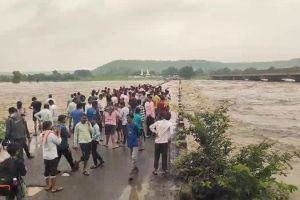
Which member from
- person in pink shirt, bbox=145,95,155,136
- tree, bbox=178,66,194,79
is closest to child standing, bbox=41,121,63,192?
person in pink shirt, bbox=145,95,155,136

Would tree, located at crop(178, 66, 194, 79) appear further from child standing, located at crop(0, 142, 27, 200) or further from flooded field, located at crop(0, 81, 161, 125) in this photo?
child standing, located at crop(0, 142, 27, 200)

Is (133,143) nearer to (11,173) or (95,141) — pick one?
(95,141)

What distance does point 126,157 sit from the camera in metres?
14.2

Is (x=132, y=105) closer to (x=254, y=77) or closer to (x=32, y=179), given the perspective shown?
(x=32, y=179)

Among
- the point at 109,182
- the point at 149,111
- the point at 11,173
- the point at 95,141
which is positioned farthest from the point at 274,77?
the point at 11,173

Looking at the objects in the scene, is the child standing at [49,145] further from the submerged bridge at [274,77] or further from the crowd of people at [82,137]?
the submerged bridge at [274,77]

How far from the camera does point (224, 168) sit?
9.99 m

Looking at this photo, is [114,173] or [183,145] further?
[183,145]

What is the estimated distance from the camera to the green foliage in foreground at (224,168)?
933cm

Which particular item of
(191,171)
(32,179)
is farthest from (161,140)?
(32,179)

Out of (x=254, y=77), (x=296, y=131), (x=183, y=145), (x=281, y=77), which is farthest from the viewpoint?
(x=254, y=77)

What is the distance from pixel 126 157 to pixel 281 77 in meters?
79.8

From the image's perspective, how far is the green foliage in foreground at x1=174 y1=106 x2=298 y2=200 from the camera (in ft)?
30.6

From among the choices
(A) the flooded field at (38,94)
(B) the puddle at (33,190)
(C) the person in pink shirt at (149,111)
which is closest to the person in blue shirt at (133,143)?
(B) the puddle at (33,190)
